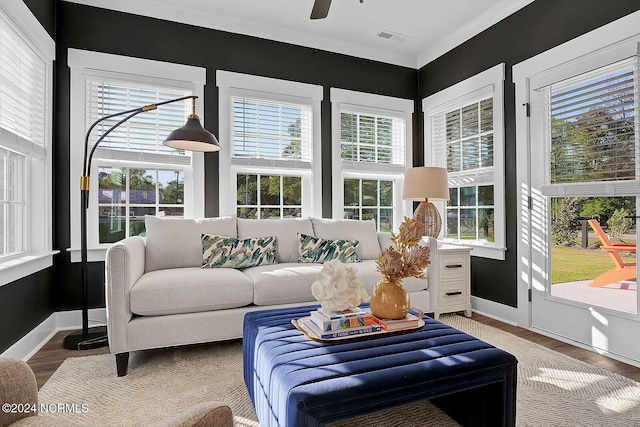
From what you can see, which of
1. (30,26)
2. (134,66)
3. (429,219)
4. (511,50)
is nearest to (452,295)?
(429,219)

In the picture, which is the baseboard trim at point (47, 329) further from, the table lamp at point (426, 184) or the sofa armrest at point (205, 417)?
the table lamp at point (426, 184)

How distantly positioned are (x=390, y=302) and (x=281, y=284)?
1.09 metres

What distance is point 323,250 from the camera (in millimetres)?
3256

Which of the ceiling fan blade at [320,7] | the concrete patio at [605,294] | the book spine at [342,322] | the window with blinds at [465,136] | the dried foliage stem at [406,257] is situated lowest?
the concrete patio at [605,294]

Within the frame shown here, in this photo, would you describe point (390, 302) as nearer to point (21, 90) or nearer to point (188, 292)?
point (188, 292)

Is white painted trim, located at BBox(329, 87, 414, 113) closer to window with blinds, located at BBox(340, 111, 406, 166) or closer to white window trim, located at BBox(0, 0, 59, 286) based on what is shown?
window with blinds, located at BBox(340, 111, 406, 166)

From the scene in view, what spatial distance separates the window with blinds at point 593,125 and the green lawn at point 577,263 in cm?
56

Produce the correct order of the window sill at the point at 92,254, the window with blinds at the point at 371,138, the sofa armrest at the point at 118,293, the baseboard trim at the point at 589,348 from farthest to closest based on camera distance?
the window with blinds at the point at 371,138, the window sill at the point at 92,254, the baseboard trim at the point at 589,348, the sofa armrest at the point at 118,293

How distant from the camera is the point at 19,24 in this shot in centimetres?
242

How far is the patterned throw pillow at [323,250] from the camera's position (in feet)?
10.6

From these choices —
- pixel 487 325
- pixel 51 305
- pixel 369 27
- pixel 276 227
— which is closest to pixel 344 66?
pixel 369 27

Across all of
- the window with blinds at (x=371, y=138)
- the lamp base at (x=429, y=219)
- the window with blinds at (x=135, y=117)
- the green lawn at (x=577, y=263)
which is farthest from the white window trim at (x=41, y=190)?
the green lawn at (x=577, y=263)

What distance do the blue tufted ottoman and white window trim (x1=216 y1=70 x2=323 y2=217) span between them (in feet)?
7.18

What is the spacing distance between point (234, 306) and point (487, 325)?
225 centimetres
